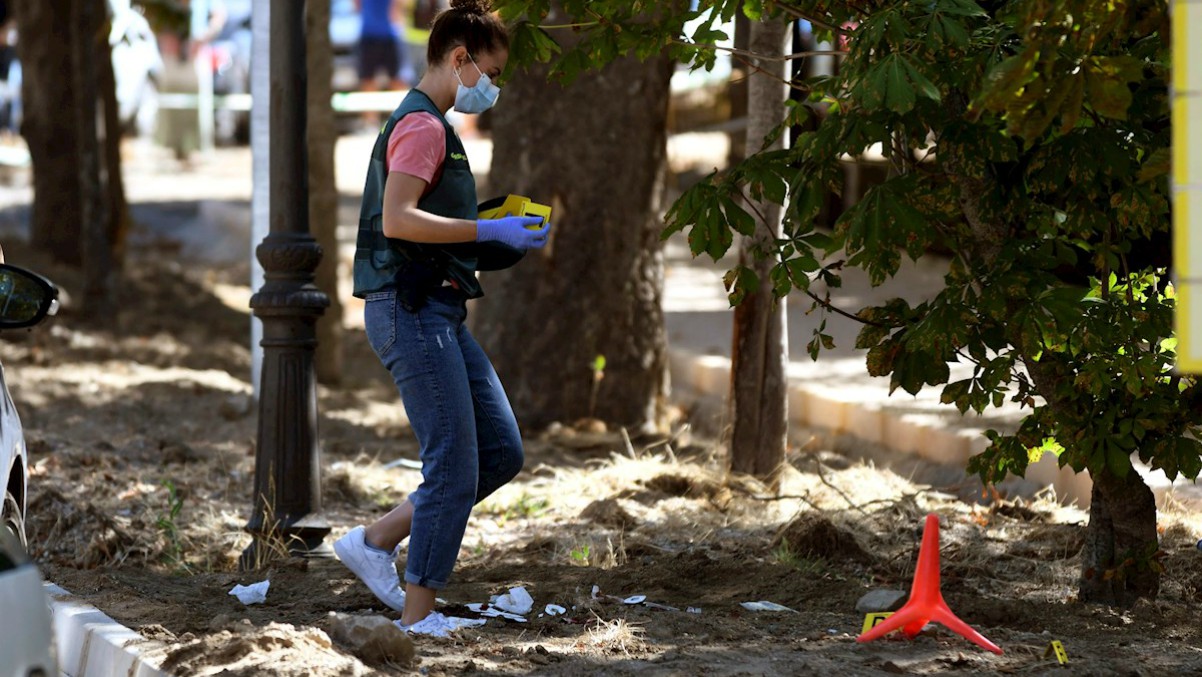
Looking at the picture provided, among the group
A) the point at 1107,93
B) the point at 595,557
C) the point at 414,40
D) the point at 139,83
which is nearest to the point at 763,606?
the point at 595,557

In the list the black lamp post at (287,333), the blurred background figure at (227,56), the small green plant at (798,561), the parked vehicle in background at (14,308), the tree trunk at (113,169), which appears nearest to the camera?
the parked vehicle in background at (14,308)

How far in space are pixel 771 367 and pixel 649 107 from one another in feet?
7.36

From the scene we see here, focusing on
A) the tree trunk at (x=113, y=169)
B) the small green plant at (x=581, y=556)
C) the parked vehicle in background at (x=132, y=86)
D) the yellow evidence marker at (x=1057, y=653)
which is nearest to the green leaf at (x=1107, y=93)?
the yellow evidence marker at (x=1057, y=653)

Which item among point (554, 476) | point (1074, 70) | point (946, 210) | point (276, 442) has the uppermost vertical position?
point (1074, 70)

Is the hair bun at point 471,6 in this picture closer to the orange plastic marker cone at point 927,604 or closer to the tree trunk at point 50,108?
the orange plastic marker cone at point 927,604

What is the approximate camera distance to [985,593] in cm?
555

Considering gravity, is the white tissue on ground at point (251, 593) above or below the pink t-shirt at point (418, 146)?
below

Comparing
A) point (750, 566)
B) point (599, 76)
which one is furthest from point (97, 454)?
point (750, 566)

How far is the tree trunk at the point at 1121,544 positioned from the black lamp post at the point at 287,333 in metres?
2.87

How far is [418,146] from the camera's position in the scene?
4.49 metres

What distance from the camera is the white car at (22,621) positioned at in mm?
2771

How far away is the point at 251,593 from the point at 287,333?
1035 mm

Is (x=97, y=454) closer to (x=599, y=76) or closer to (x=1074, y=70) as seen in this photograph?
(x=599, y=76)

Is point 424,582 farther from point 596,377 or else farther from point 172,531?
point 596,377
